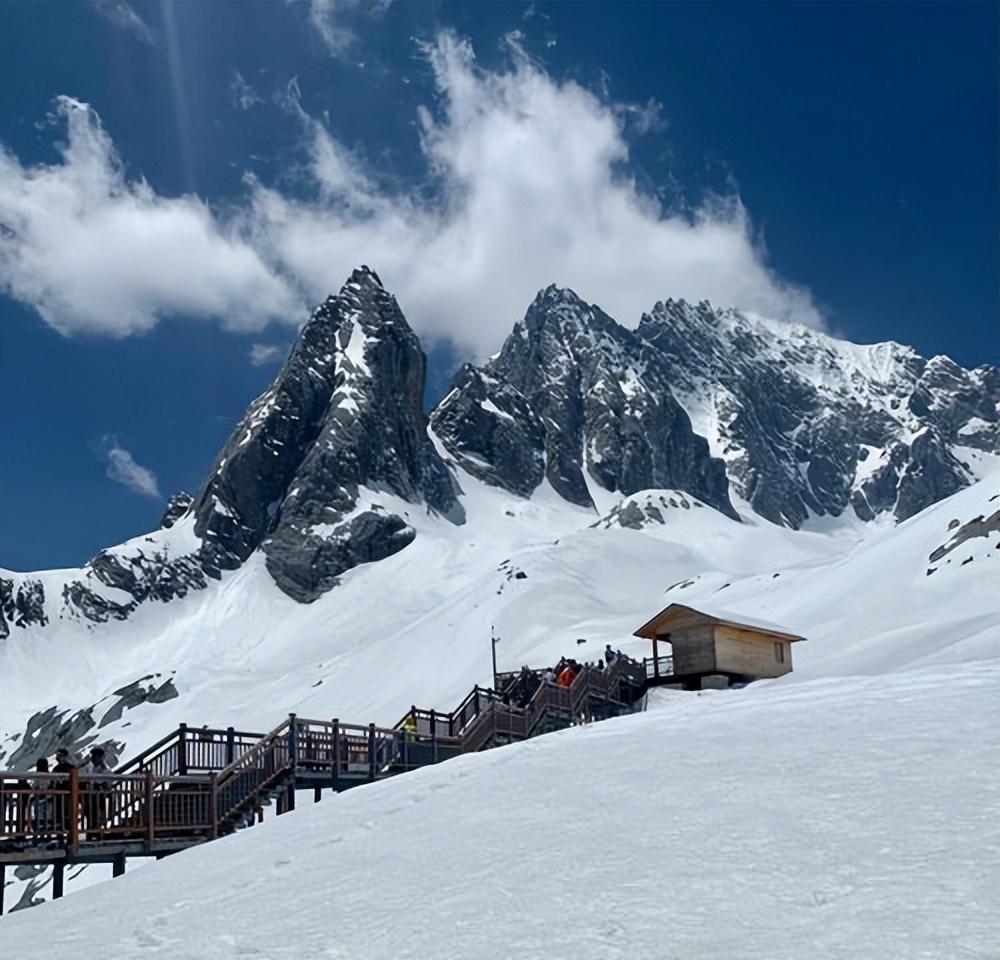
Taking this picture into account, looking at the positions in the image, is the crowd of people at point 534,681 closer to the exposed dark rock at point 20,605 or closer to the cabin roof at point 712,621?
the cabin roof at point 712,621

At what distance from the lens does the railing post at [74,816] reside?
54.3 ft

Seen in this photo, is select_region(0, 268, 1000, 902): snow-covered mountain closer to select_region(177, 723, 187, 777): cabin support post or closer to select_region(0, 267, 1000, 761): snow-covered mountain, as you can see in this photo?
select_region(0, 267, 1000, 761): snow-covered mountain

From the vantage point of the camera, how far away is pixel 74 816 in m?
16.6

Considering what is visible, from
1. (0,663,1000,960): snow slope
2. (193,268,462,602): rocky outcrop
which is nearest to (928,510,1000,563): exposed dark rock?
(0,663,1000,960): snow slope

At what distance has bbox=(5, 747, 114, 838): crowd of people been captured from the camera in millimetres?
15906

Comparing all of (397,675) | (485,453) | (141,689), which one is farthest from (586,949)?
(485,453)

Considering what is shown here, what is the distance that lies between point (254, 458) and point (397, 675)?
10105 centimetres

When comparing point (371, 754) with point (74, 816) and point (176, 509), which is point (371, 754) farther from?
point (176, 509)

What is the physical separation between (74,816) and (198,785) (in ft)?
9.05

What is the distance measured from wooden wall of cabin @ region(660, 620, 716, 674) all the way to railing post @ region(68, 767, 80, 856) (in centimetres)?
2528

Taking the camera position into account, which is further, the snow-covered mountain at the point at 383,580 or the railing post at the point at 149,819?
the snow-covered mountain at the point at 383,580

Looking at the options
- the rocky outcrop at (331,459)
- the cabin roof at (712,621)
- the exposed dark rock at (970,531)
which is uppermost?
the rocky outcrop at (331,459)

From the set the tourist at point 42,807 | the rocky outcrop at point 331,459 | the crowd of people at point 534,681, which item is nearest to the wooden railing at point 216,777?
the tourist at point 42,807

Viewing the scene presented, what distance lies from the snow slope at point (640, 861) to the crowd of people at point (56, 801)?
326 cm
